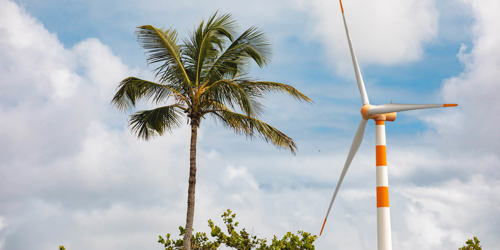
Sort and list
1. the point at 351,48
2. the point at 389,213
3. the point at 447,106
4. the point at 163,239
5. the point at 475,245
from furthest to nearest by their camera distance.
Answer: the point at 475,245, the point at 163,239, the point at 351,48, the point at 389,213, the point at 447,106

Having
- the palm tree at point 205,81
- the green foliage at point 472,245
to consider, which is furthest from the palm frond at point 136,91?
the green foliage at point 472,245

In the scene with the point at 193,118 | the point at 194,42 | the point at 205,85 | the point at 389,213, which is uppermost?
the point at 194,42

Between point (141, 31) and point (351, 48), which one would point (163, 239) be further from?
point (351, 48)

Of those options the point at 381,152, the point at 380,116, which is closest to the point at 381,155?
the point at 381,152

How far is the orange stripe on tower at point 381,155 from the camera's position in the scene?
20375 mm

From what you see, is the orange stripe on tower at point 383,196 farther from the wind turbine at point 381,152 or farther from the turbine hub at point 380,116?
the turbine hub at point 380,116

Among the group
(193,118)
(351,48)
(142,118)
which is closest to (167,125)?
(142,118)

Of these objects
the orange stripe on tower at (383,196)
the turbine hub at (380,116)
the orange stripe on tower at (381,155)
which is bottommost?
the orange stripe on tower at (383,196)

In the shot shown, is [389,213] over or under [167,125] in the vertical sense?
under

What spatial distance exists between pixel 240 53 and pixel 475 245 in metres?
A: 15.4

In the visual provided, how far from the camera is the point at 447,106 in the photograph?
18.6m

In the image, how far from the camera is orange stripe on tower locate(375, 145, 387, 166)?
66.8 ft

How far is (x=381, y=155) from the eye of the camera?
20.4 metres

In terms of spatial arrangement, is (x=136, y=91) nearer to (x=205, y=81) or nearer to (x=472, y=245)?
(x=205, y=81)
